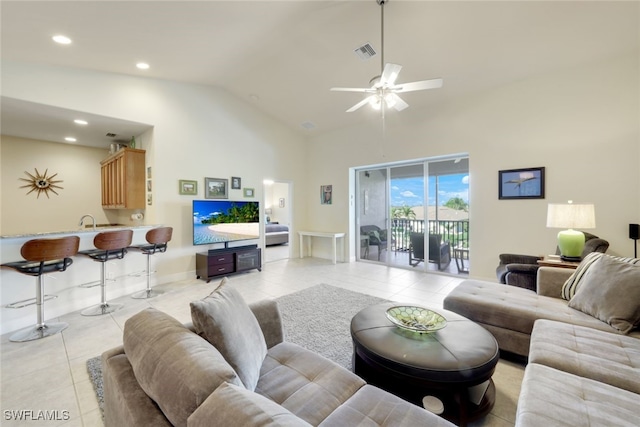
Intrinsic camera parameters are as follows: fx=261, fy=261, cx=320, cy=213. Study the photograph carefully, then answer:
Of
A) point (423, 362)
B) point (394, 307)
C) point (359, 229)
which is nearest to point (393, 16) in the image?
point (394, 307)

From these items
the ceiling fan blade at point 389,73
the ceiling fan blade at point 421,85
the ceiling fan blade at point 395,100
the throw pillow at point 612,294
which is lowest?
the throw pillow at point 612,294

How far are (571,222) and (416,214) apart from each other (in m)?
2.66

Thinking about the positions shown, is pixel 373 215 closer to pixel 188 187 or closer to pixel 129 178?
pixel 188 187

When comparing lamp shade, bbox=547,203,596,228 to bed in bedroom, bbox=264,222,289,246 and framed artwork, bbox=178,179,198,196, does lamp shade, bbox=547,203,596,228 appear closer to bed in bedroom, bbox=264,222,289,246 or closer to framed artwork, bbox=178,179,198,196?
framed artwork, bbox=178,179,198,196

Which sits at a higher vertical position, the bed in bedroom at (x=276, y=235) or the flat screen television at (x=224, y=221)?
the flat screen television at (x=224, y=221)

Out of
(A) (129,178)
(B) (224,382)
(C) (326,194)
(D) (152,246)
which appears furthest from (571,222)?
(A) (129,178)

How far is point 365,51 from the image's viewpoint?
3658mm

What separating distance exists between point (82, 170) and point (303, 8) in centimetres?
598

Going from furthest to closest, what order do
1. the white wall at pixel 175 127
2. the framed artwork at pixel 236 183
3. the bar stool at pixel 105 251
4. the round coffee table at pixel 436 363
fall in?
the framed artwork at pixel 236 183
the white wall at pixel 175 127
the bar stool at pixel 105 251
the round coffee table at pixel 436 363

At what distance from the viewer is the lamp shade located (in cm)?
282

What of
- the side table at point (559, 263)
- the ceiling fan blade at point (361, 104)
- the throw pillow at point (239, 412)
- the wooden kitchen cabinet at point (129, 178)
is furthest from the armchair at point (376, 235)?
the throw pillow at point (239, 412)

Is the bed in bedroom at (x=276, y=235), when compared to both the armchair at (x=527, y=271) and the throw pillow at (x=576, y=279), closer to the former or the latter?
the armchair at (x=527, y=271)

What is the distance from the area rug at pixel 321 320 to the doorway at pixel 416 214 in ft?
7.17

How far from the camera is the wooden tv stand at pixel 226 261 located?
4.61 metres
